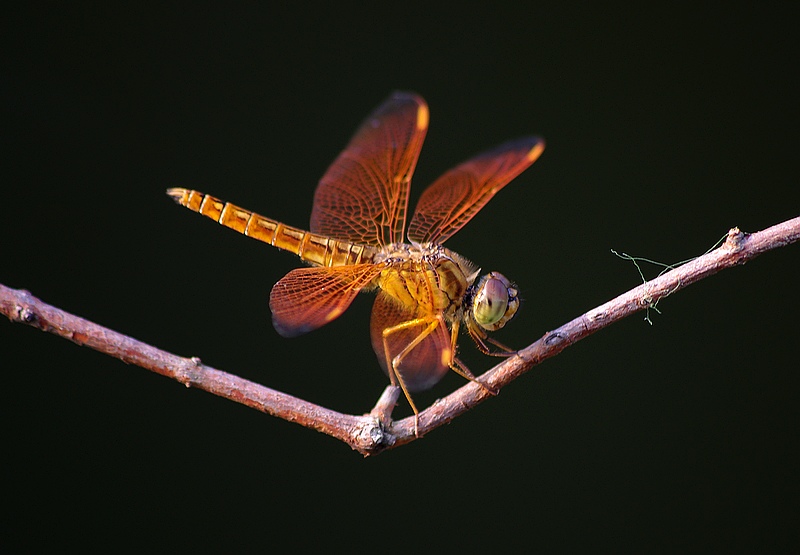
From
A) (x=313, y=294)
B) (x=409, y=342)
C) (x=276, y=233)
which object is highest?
(x=276, y=233)

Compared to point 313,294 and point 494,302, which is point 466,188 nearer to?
point 494,302

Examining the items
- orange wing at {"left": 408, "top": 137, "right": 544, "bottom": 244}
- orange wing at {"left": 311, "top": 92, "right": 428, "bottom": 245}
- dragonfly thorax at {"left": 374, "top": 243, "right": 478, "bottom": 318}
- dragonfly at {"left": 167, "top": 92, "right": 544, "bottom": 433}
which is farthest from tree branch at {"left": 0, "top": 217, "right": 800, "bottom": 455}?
orange wing at {"left": 311, "top": 92, "right": 428, "bottom": 245}

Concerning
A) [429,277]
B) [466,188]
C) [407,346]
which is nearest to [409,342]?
[407,346]

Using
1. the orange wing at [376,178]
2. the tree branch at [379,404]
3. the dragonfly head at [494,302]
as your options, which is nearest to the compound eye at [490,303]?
the dragonfly head at [494,302]

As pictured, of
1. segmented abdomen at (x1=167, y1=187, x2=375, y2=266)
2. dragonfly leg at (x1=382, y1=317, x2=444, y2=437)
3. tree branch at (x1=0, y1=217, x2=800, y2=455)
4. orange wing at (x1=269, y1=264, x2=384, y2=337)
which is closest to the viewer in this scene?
tree branch at (x1=0, y1=217, x2=800, y2=455)

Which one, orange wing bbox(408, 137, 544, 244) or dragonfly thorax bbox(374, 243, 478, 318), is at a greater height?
orange wing bbox(408, 137, 544, 244)

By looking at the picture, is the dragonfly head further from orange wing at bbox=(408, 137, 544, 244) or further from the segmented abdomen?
the segmented abdomen

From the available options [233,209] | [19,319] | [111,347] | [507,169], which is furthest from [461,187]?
[19,319]
